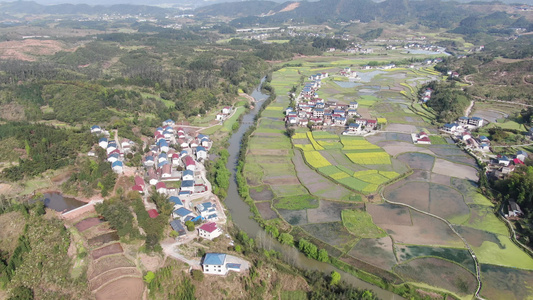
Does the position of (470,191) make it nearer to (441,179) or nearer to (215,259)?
(441,179)

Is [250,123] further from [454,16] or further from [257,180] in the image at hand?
[454,16]

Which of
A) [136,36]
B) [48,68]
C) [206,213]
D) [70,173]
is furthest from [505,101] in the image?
[136,36]

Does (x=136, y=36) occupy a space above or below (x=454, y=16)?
below

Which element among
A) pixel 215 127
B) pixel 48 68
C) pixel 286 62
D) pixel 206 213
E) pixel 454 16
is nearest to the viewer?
pixel 206 213

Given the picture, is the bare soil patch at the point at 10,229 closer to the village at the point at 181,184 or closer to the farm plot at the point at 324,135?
the village at the point at 181,184

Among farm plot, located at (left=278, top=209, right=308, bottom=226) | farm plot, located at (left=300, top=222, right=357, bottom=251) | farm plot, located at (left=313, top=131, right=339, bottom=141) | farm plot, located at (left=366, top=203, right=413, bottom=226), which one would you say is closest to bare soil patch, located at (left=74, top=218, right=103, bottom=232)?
farm plot, located at (left=278, top=209, right=308, bottom=226)

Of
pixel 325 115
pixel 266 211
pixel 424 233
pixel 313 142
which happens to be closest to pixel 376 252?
pixel 424 233

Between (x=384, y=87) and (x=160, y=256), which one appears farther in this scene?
(x=384, y=87)
